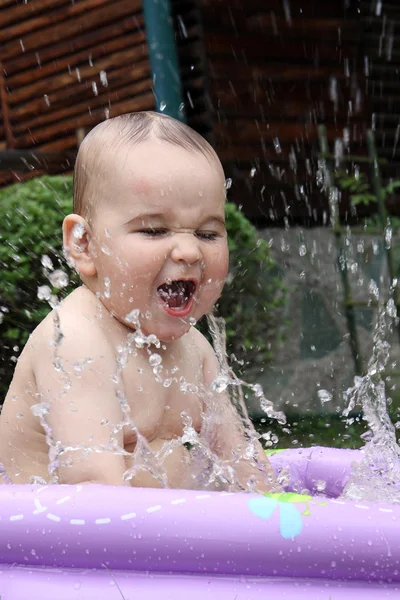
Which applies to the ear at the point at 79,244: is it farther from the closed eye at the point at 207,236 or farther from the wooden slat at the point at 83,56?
the wooden slat at the point at 83,56

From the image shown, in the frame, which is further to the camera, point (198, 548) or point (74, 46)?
point (74, 46)

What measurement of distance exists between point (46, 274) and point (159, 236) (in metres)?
2.44

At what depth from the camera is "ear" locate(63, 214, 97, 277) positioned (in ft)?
7.09

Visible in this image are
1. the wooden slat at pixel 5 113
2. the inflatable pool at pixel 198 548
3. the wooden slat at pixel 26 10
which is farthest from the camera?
the wooden slat at pixel 5 113

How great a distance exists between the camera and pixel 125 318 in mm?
2113

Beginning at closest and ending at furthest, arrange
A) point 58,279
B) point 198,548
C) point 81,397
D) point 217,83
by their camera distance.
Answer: point 198,548, point 81,397, point 58,279, point 217,83

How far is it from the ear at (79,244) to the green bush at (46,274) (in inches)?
82.7

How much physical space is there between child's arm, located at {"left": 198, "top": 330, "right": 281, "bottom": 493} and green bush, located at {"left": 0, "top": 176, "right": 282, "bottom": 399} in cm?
201

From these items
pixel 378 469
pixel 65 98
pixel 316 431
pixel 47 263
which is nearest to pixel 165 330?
pixel 378 469

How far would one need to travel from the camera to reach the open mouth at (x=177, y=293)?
2.07m

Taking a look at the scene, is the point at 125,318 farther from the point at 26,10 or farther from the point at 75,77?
the point at 26,10

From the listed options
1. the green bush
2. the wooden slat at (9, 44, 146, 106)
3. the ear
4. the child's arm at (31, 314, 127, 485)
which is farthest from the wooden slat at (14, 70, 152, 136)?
the child's arm at (31, 314, 127, 485)

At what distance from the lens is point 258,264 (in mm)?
5438

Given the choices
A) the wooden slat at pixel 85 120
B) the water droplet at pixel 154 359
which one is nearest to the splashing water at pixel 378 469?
Answer: the water droplet at pixel 154 359
